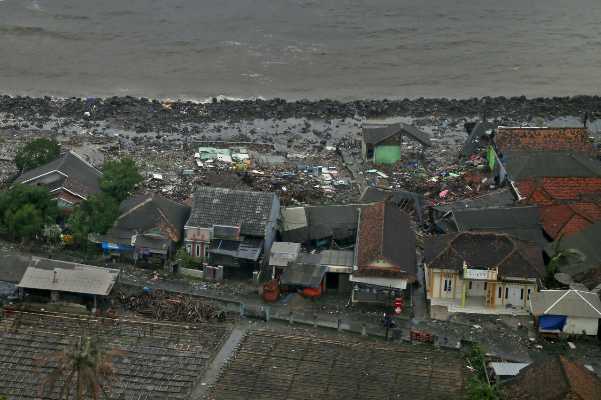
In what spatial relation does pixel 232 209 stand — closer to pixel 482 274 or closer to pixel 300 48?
pixel 482 274

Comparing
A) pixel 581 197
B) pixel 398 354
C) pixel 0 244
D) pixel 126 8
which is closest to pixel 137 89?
pixel 126 8

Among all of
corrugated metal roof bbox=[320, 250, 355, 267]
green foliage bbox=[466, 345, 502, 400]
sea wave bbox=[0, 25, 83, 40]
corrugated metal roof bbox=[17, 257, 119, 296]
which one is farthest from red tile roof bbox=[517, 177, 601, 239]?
sea wave bbox=[0, 25, 83, 40]

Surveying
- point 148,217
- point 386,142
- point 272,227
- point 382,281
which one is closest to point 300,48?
point 386,142

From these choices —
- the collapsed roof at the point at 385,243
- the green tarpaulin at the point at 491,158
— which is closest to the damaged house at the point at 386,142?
the green tarpaulin at the point at 491,158

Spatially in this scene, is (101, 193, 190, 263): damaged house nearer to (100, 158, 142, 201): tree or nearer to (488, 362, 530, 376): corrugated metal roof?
(100, 158, 142, 201): tree

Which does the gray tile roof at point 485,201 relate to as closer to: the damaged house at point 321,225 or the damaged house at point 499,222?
the damaged house at point 499,222
